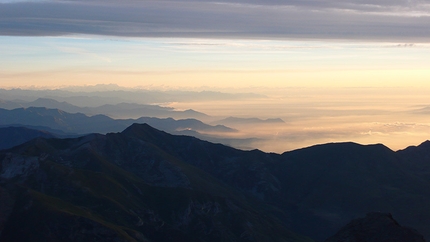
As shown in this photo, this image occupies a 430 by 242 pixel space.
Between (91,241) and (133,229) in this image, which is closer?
(91,241)

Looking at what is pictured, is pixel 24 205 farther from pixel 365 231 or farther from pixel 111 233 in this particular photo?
pixel 365 231

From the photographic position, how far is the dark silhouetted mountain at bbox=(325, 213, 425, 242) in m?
89.2

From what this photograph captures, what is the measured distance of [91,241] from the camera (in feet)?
582

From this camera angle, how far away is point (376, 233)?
90625 millimetres

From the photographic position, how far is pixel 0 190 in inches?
7707

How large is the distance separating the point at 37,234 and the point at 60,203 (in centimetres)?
1990

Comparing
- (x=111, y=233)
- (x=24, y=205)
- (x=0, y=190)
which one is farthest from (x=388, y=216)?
(x=0, y=190)

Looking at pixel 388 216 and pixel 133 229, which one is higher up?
pixel 388 216

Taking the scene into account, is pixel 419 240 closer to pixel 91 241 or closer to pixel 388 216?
pixel 388 216

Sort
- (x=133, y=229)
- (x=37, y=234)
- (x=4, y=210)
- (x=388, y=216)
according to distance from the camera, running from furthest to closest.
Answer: (x=133, y=229) < (x=4, y=210) < (x=37, y=234) < (x=388, y=216)

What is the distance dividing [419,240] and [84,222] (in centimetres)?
11879

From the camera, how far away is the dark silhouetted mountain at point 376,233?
8925 centimetres

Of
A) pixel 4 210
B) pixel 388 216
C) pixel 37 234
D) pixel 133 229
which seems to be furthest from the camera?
pixel 133 229

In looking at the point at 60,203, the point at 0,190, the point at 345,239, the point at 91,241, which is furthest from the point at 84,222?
the point at 345,239
